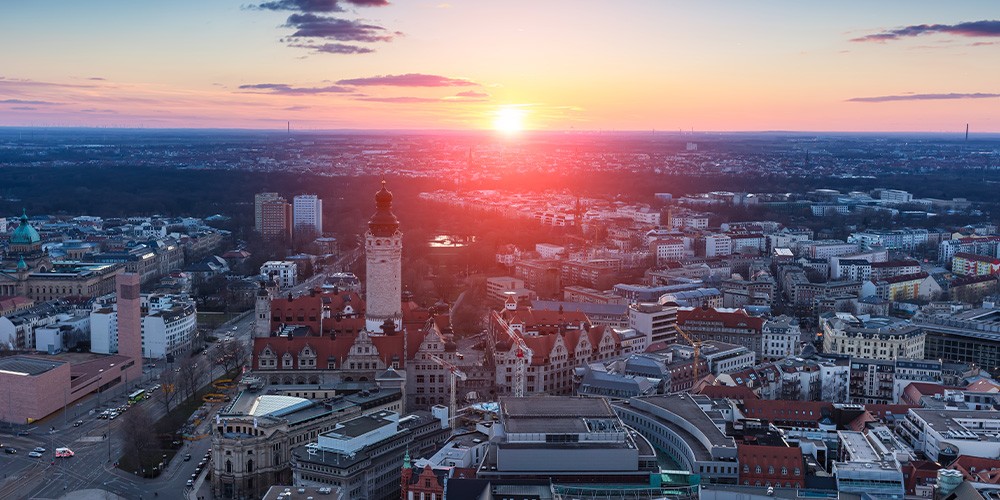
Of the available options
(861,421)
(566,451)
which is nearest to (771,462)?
(566,451)

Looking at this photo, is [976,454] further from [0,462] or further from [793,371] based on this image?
[0,462]

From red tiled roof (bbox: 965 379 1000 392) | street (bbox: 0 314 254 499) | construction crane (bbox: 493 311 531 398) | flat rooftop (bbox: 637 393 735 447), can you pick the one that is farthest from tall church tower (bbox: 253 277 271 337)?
red tiled roof (bbox: 965 379 1000 392)

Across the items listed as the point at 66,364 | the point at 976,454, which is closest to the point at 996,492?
the point at 976,454

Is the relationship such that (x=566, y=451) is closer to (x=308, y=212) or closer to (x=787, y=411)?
(x=787, y=411)

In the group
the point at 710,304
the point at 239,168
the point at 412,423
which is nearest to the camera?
the point at 412,423

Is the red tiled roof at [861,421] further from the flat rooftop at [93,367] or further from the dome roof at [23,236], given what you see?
the dome roof at [23,236]

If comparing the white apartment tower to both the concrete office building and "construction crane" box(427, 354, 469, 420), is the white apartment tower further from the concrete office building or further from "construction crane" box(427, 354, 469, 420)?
the concrete office building
